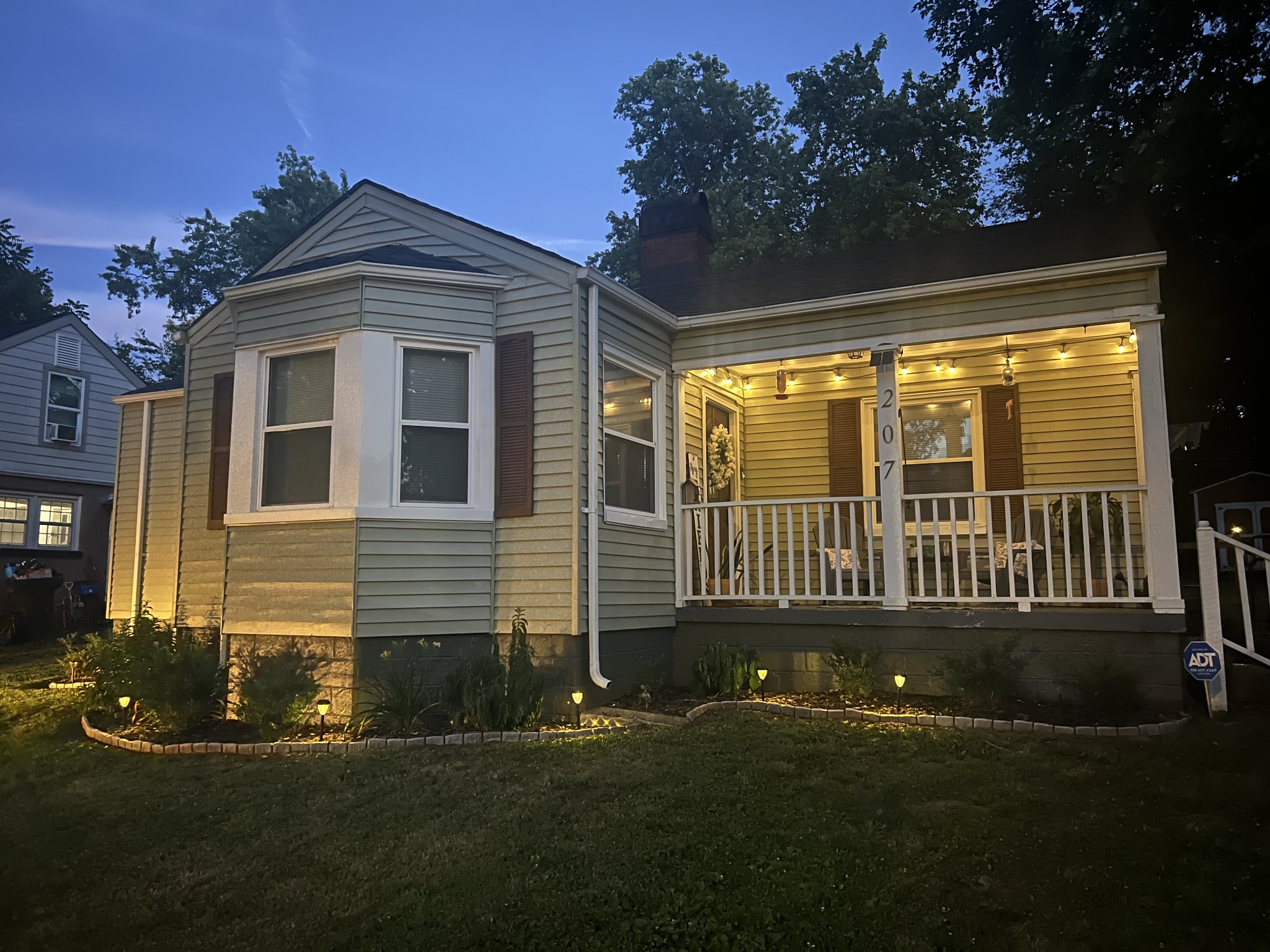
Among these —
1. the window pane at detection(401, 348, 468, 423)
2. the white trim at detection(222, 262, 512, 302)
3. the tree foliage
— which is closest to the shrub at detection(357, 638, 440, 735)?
the window pane at detection(401, 348, 468, 423)

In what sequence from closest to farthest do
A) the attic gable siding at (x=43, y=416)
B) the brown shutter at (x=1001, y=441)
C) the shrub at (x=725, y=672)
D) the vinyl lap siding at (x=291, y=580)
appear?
the vinyl lap siding at (x=291, y=580), the shrub at (x=725, y=672), the brown shutter at (x=1001, y=441), the attic gable siding at (x=43, y=416)

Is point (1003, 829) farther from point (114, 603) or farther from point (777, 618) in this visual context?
point (114, 603)

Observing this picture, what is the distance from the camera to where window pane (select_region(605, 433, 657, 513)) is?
25.1 ft

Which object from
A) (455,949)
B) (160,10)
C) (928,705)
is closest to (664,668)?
(928,705)

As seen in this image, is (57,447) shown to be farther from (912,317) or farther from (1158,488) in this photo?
(1158,488)

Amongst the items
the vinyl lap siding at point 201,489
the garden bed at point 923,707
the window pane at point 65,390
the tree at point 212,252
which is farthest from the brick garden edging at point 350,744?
the tree at point 212,252

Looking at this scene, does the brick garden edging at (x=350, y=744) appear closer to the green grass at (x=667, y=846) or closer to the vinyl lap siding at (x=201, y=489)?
the green grass at (x=667, y=846)

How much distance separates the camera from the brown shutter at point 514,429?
725 cm

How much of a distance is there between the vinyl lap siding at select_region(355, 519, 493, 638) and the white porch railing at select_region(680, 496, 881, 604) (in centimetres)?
211

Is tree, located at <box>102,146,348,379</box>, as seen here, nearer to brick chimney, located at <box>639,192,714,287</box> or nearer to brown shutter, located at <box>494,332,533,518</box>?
brick chimney, located at <box>639,192,714,287</box>

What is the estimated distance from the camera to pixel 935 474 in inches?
380

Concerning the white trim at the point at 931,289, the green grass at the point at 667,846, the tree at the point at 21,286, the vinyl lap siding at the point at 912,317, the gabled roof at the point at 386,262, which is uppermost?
the tree at the point at 21,286

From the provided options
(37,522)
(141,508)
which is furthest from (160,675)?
(37,522)

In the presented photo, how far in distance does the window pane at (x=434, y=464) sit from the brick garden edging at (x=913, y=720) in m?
2.14
